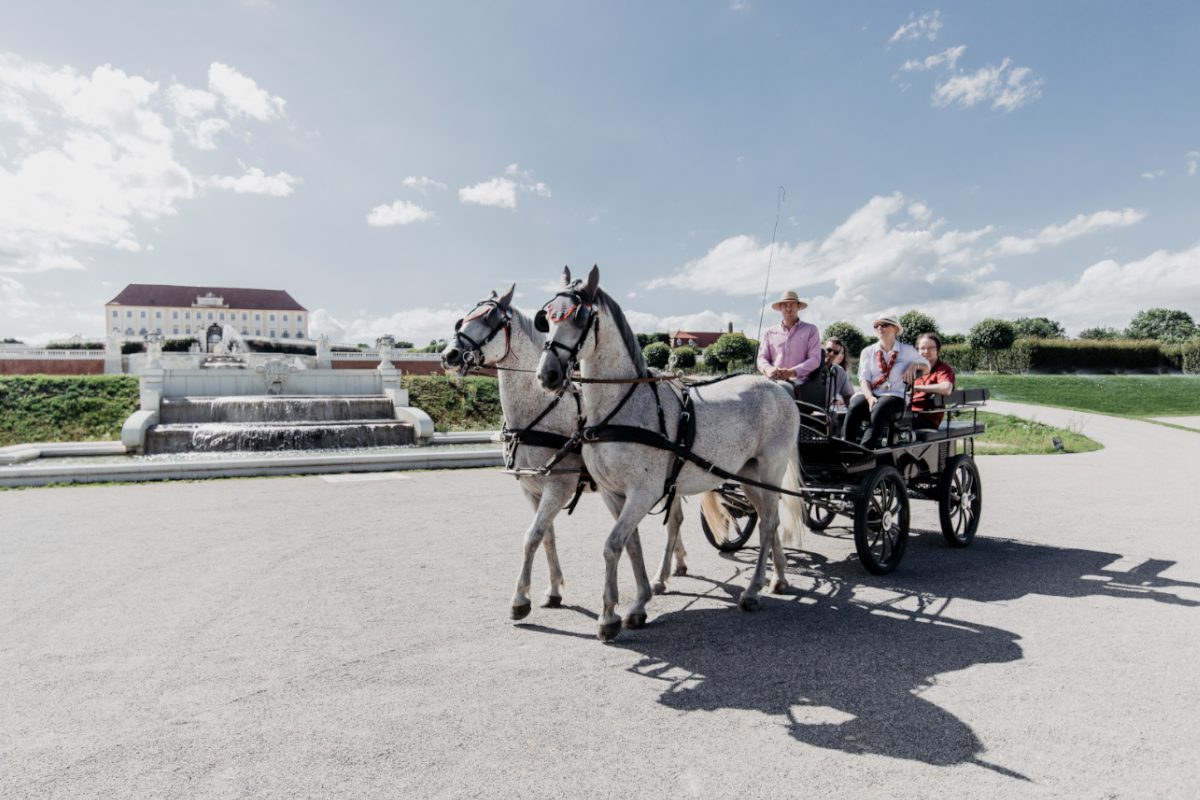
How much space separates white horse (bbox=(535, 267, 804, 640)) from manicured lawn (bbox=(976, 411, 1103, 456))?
13.8 metres

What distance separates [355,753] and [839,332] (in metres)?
43.9

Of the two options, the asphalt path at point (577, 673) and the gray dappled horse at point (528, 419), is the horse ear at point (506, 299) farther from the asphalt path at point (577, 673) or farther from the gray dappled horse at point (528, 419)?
the asphalt path at point (577, 673)

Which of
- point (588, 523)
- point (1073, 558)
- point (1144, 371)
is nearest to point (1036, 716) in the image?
point (1073, 558)

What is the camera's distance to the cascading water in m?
16.6

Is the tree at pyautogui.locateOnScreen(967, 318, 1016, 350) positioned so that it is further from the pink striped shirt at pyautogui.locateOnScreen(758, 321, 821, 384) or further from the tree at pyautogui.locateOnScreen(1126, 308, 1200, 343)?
the tree at pyautogui.locateOnScreen(1126, 308, 1200, 343)

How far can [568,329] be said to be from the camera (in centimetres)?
433

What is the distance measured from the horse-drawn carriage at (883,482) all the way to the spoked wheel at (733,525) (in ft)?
0.03

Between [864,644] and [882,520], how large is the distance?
1985mm

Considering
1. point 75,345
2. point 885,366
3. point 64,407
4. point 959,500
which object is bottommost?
point 959,500

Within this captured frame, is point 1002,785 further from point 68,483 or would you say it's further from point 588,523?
point 68,483

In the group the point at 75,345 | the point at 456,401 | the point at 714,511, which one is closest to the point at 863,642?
the point at 714,511

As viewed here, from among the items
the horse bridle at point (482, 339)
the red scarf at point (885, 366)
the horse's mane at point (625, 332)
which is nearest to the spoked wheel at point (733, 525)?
the red scarf at point (885, 366)

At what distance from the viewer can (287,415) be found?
19016 millimetres

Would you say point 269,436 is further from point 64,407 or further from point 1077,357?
point 1077,357
